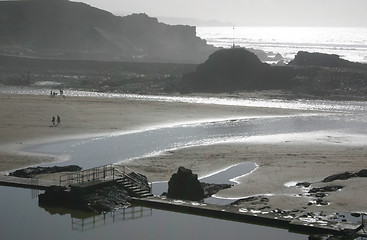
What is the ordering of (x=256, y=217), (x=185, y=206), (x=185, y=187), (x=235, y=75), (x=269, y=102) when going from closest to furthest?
(x=256, y=217) → (x=185, y=206) → (x=185, y=187) → (x=269, y=102) → (x=235, y=75)

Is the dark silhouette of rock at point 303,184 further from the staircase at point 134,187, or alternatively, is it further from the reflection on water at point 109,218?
the reflection on water at point 109,218

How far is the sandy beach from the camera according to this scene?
87.4ft

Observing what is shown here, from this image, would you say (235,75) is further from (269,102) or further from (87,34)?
(87,34)

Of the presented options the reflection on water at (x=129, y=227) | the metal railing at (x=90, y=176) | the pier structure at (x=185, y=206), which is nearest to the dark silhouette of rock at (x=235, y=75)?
the metal railing at (x=90, y=176)

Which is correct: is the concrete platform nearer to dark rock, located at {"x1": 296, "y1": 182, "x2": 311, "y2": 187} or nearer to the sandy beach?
the sandy beach

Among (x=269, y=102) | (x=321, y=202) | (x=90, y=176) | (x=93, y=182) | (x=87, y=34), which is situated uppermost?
(x=87, y=34)

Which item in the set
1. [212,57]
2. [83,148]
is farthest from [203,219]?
[212,57]

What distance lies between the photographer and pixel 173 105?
62625 mm

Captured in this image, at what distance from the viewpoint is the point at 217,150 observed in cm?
3762

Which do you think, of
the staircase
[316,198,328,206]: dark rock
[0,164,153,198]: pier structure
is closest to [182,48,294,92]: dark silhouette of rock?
[0,164,153,198]: pier structure

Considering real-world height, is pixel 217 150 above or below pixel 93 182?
below

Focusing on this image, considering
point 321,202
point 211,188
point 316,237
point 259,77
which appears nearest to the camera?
point 316,237

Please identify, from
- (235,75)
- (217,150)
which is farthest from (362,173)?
(235,75)

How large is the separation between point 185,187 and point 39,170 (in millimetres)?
8628
